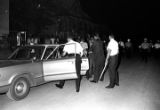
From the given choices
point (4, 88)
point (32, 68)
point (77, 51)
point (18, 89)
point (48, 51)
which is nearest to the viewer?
point (4, 88)

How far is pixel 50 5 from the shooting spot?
27.9 meters

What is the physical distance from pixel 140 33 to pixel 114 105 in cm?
7511

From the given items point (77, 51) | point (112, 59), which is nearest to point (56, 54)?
point (77, 51)

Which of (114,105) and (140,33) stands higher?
(140,33)

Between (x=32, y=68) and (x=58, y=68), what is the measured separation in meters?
0.92

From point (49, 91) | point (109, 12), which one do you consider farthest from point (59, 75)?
point (109, 12)

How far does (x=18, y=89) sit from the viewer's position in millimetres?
6512

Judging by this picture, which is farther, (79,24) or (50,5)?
(79,24)

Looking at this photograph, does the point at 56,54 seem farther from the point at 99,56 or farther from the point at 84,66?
the point at 99,56

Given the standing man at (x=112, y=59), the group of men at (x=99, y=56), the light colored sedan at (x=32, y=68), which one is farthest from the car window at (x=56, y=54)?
the standing man at (x=112, y=59)

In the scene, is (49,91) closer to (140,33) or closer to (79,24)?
(79,24)

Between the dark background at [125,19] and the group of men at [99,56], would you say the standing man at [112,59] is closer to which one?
the group of men at [99,56]

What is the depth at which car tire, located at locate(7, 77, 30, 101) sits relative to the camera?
6.30 metres

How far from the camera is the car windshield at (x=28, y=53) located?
295 inches
